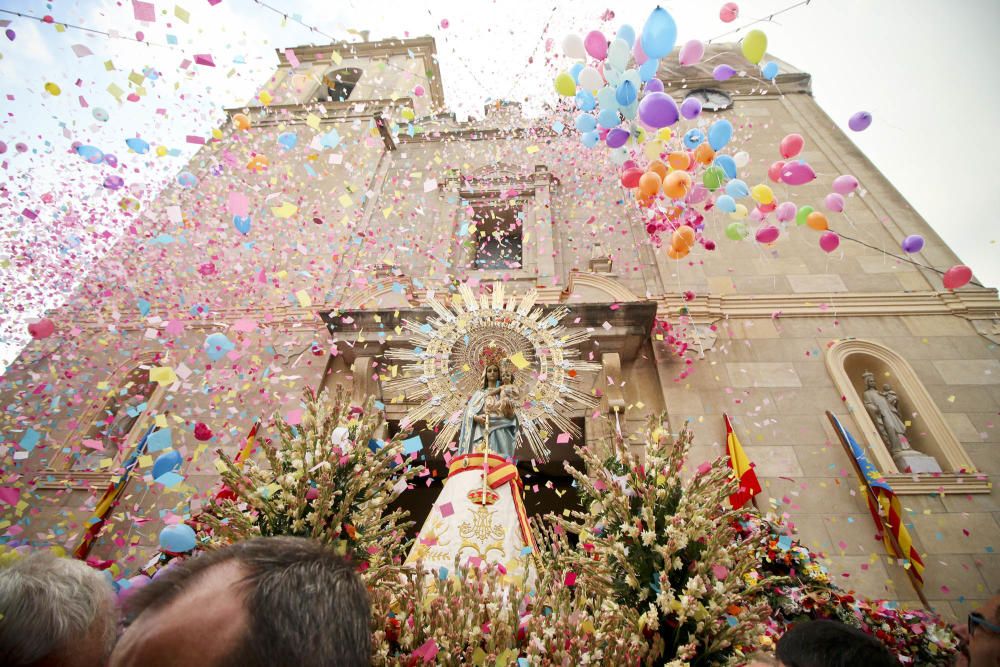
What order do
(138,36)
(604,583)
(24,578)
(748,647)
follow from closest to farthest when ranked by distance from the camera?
(24,578) < (748,647) < (604,583) < (138,36)

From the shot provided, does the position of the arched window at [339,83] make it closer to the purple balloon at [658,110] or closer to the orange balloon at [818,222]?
the purple balloon at [658,110]

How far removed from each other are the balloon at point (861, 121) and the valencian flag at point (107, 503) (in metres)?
10.1

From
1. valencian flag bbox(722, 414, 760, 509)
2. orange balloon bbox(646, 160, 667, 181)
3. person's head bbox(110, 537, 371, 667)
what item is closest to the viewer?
person's head bbox(110, 537, 371, 667)

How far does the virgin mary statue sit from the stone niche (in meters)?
4.77

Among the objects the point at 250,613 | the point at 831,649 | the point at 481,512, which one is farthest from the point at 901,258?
the point at 250,613

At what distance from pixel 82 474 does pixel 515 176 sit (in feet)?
30.6

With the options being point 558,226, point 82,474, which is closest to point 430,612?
point 82,474

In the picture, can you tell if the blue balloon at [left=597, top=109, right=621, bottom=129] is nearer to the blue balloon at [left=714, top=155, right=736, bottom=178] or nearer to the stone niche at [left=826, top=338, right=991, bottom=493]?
the blue balloon at [left=714, top=155, right=736, bottom=178]

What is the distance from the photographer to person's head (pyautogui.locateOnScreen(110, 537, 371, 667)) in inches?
36.6

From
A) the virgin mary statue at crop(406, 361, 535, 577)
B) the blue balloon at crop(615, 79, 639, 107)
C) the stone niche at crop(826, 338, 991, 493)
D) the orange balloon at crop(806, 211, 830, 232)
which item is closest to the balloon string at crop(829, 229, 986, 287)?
the stone niche at crop(826, 338, 991, 493)

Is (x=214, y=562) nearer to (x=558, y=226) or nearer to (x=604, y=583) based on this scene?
(x=604, y=583)

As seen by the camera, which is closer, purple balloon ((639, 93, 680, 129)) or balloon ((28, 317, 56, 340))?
purple balloon ((639, 93, 680, 129))

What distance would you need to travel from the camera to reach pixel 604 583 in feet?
9.00

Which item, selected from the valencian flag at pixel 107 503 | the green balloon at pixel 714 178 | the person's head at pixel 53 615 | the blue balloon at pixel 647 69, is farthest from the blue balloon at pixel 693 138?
the valencian flag at pixel 107 503
